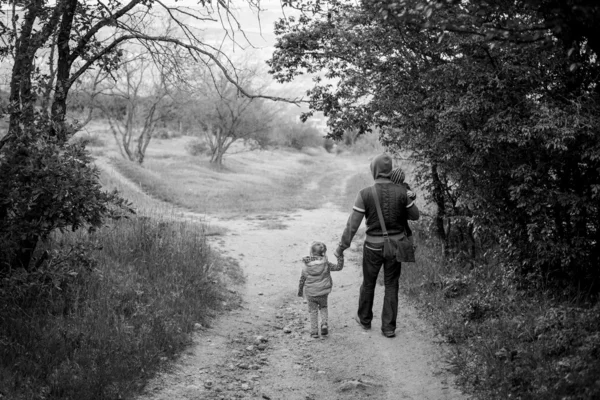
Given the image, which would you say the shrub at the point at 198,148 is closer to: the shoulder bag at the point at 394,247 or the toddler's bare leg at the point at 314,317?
the toddler's bare leg at the point at 314,317

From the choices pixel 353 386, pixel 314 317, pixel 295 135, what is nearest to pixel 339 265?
pixel 314 317

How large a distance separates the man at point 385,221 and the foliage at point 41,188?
2873 millimetres

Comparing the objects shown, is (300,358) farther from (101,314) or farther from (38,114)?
(38,114)

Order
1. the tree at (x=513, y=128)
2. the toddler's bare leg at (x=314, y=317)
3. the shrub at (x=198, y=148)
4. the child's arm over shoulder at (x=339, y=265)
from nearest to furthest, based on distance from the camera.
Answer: the tree at (x=513, y=128), the child's arm over shoulder at (x=339, y=265), the toddler's bare leg at (x=314, y=317), the shrub at (x=198, y=148)

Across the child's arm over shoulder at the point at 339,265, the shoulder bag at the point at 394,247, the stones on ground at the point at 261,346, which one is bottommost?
the stones on ground at the point at 261,346

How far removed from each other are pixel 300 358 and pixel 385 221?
1.85 meters

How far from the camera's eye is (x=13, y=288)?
5.90 metres

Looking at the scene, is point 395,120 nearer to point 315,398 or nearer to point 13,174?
point 315,398

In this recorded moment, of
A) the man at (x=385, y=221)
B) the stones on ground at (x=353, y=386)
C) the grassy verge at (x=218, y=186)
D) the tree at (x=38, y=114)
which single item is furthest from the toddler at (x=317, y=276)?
the grassy verge at (x=218, y=186)

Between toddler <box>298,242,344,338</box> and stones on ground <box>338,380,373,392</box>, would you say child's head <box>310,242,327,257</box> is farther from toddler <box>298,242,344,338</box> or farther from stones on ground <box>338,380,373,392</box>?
stones on ground <box>338,380,373,392</box>

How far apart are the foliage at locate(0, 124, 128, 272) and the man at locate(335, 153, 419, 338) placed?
2.87 meters

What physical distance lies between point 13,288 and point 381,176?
415 cm

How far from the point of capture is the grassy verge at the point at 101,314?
512 cm

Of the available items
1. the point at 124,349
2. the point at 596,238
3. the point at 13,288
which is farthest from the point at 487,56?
the point at 13,288
